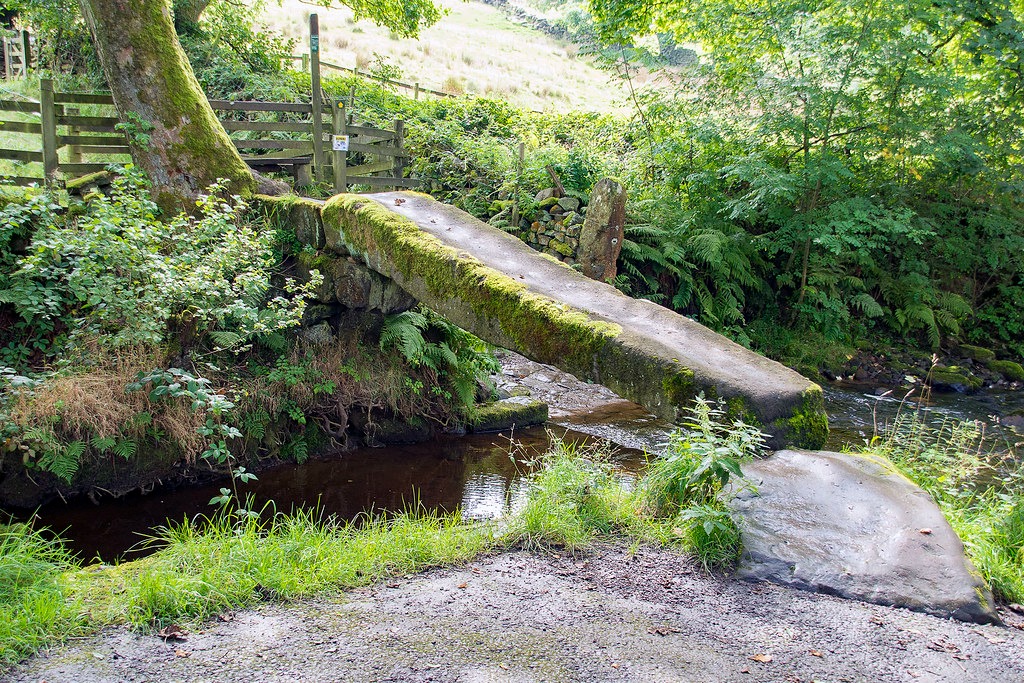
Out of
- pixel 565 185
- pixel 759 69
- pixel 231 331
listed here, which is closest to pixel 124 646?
pixel 231 331

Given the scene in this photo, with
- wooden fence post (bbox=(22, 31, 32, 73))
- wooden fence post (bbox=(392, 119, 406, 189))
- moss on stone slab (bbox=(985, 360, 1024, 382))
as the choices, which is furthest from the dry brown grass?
moss on stone slab (bbox=(985, 360, 1024, 382))

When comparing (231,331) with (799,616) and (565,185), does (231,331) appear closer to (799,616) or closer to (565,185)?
(799,616)

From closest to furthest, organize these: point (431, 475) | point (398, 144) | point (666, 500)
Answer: point (666, 500) → point (431, 475) → point (398, 144)

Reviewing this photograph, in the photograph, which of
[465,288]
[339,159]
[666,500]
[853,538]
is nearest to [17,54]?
[339,159]

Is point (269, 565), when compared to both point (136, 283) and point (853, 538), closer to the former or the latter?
point (853, 538)

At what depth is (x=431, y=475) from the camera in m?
7.90

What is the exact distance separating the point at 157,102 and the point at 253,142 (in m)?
2.23

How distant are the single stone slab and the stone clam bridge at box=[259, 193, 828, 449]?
53 cm

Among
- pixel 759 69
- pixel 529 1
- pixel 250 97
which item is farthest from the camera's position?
pixel 529 1

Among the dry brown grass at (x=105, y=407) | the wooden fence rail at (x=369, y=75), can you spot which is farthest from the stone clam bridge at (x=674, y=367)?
the wooden fence rail at (x=369, y=75)

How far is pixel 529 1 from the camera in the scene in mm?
42969

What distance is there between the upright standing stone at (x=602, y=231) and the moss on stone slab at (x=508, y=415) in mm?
2282

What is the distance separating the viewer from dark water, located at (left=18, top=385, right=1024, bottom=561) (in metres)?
6.49

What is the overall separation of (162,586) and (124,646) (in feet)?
1.40
